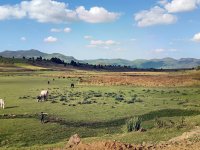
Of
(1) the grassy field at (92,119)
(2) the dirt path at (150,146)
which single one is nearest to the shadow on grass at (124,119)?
(1) the grassy field at (92,119)

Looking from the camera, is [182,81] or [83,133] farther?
[182,81]

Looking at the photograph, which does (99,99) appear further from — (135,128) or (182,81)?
(182,81)

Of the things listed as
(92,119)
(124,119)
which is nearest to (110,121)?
(124,119)

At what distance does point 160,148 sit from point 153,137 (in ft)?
14.8

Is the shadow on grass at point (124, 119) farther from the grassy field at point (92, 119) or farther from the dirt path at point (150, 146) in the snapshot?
the dirt path at point (150, 146)

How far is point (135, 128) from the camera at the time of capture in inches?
1053

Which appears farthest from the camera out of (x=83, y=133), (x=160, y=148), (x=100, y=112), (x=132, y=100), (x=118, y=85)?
(x=118, y=85)

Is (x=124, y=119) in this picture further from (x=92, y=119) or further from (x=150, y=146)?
(x=150, y=146)

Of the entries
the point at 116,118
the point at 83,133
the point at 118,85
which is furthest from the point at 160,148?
the point at 118,85

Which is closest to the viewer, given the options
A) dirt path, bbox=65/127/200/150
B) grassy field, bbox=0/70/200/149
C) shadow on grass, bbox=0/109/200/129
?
dirt path, bbox=65/127/200/150

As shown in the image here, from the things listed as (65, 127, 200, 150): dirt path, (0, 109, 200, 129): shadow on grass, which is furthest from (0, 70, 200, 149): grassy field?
(65, 127, 200, 150): dirt path

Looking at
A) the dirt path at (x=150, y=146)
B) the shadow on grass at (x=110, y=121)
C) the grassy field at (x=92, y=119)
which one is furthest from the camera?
the shadow on grass at (x=110, y=121)

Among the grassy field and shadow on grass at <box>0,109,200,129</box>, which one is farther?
shadow on grass at <box>0,109,200,129</box>

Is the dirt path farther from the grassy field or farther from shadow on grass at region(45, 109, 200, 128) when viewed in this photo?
shadow on grass at region(45, 109, 200, 128)
